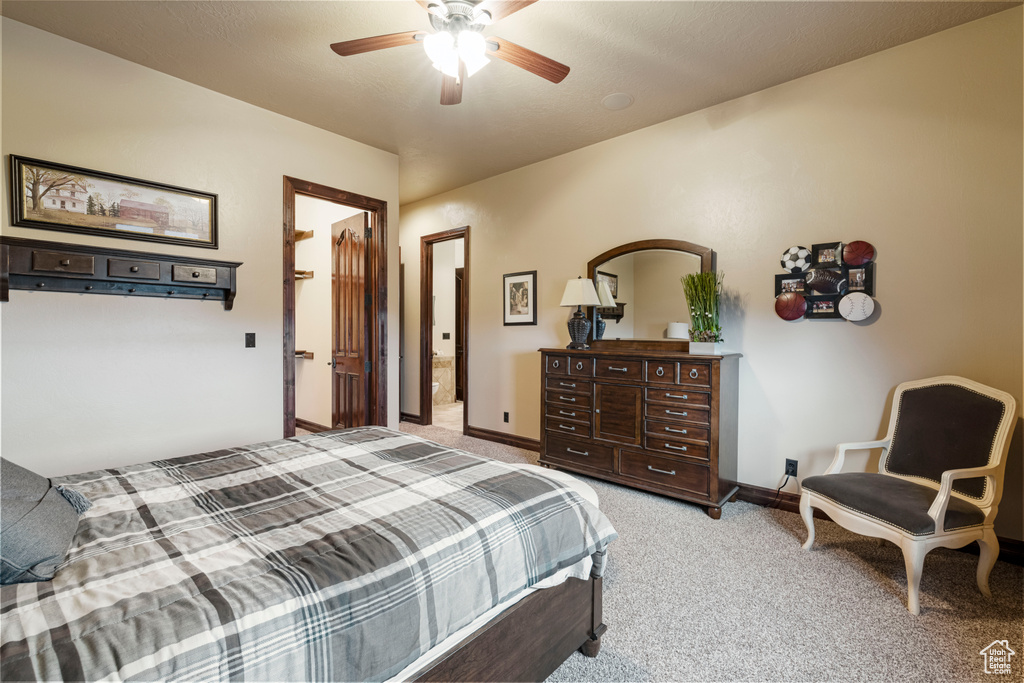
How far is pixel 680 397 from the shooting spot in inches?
116

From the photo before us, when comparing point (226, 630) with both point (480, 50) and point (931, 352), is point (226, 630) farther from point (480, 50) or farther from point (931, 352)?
point (931, 352)

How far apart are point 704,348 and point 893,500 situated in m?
1.31

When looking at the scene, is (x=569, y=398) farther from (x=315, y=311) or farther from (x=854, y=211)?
(x=315, y=311)

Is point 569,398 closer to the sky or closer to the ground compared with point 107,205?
closer to the ground

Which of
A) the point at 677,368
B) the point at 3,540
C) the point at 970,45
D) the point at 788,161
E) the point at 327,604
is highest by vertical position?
the point at 970,45

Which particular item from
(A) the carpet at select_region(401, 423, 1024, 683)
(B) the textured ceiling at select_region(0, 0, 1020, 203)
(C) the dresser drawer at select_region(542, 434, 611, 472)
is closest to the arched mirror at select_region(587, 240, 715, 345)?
(C) the dresser drawer at select_region(542, 434, 611, 472)

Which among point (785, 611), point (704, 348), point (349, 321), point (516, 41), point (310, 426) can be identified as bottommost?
point (785, 611)

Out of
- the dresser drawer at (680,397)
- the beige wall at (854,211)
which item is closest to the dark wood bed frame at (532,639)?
the dresser drawer at (680,397)

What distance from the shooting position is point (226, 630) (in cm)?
84

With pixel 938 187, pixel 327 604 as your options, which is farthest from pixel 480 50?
pixel 938 187

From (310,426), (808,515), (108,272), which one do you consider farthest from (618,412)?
(310,426)

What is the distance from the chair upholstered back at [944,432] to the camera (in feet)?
7.11

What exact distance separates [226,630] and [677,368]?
2.70 metres

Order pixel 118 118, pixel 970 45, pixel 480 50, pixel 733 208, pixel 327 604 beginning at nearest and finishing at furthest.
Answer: pixel 327 604, pixel 480 50, pixel 970 45, pixel 118 118, pixel 733 208
